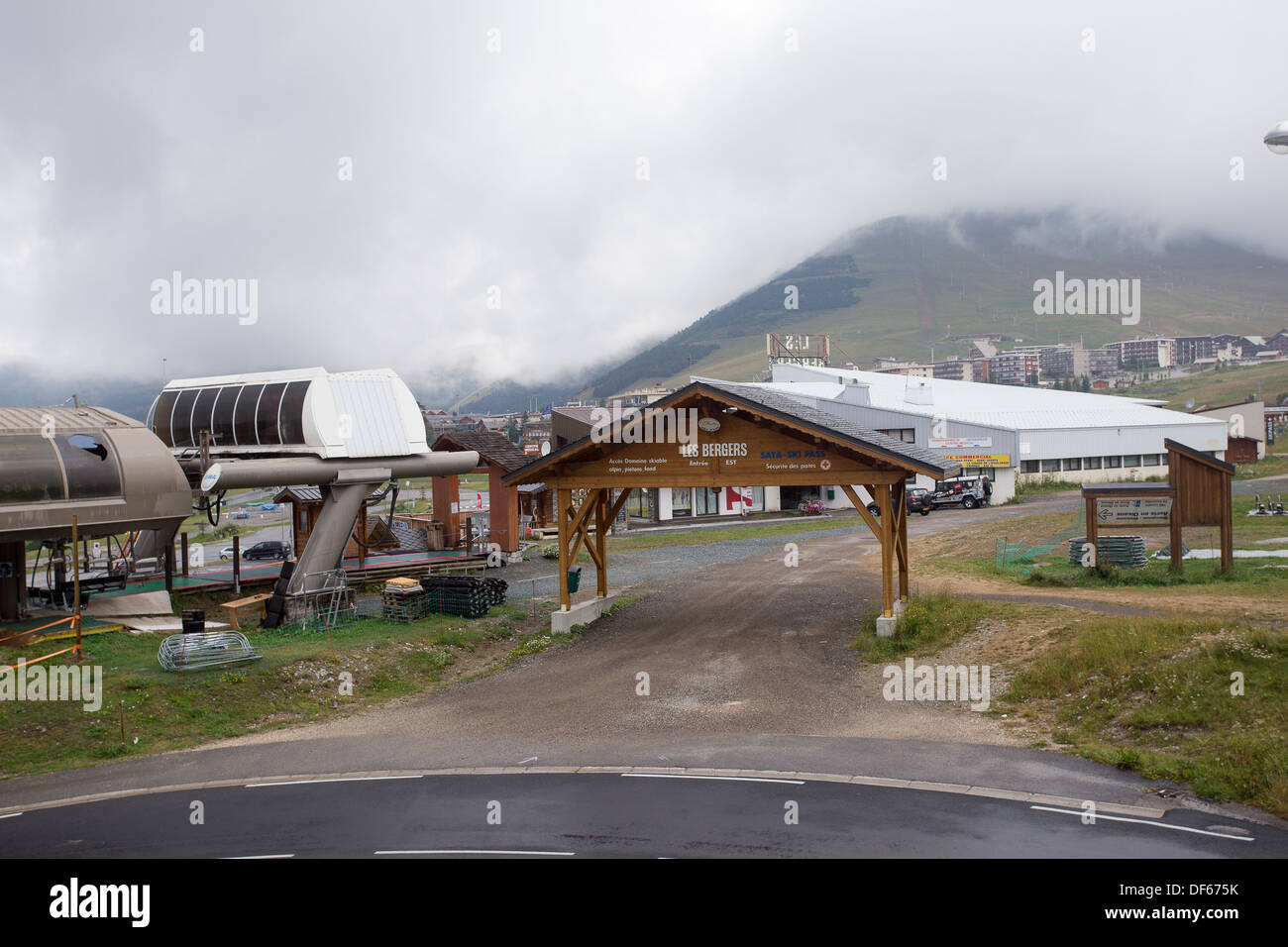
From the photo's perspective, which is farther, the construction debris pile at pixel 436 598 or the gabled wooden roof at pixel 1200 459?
the construction debris pile at pixel 436 598

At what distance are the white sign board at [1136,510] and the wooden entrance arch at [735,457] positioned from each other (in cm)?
636

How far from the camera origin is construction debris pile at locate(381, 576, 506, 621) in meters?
26.7

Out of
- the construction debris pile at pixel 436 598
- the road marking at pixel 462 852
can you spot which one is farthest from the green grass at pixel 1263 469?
the road marking at pixel 462 852

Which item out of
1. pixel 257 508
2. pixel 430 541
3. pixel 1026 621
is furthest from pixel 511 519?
pixel 257 508

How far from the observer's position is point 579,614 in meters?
25.5

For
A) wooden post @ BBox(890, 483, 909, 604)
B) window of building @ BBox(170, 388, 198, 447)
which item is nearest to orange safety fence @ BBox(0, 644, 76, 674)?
window of building @ BBox(170, 388, 198, 447)

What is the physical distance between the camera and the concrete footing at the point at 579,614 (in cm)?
2475

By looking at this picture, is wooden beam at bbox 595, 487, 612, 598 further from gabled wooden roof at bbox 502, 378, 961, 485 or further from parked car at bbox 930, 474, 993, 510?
parked car at bbox 930, 474, 993, 510

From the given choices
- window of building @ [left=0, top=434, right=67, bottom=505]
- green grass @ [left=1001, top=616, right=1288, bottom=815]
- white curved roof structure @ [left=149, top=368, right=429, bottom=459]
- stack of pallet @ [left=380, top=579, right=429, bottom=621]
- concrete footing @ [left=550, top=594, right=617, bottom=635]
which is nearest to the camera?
green grass @ [left=1001, top=616, right=1288, bottom=815]

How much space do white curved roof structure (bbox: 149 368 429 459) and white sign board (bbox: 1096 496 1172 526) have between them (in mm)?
20985

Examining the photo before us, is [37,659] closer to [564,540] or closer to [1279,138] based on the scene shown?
[564,540]

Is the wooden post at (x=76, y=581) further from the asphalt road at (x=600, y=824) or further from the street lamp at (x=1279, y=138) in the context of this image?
the street lamp at (x=1279, y=138)

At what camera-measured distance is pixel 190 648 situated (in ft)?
64.6
